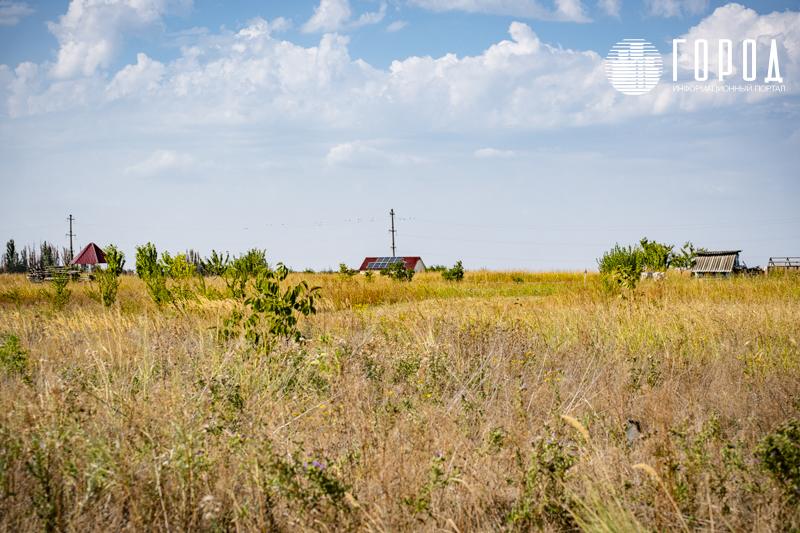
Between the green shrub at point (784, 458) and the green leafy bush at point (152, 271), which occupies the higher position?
the green leafy bush at point (152, 271)

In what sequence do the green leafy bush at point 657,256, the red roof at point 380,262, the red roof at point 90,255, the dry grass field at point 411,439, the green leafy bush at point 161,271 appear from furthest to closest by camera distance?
the red roof at point 380,262 → the red roof at point 90,255 → the green leafy bush at point 657,256 → the green leafy bush at point 161,271 → the dry grass field at point 411,439

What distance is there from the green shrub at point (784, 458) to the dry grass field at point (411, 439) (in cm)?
1

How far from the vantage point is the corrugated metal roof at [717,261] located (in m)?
30.4

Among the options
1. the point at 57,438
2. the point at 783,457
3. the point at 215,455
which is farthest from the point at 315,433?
the point at 783,457

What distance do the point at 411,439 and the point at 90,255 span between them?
1786 inches

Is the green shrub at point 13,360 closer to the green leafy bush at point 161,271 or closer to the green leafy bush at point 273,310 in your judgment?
the green leafy bush at point 273,310

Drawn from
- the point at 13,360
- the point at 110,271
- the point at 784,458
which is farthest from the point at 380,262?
the point at 784,458

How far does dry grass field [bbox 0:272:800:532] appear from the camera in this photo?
10.1 ft

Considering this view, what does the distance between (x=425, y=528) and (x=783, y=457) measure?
74.0 inches

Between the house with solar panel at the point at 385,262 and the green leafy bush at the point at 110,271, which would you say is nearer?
the green leafy bush at the point at 110,271

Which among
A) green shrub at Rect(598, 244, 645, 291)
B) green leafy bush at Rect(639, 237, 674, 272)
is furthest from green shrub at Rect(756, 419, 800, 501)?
green leafy bush at Rect(639, 237, 674, 272)

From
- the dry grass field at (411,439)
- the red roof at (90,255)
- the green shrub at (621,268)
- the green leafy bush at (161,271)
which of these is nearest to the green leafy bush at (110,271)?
the green leafy bush at (161,271)

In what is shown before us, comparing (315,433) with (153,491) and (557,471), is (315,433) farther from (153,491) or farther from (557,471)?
(557,471)

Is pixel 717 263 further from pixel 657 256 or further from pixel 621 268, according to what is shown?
pixel 621 268
